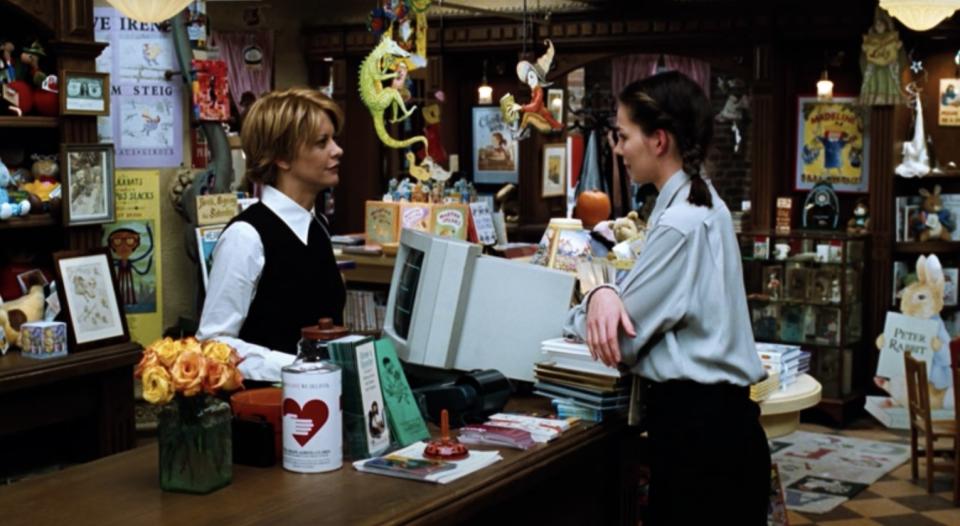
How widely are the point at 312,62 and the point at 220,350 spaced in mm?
9261

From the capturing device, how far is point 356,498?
2404 millimetres

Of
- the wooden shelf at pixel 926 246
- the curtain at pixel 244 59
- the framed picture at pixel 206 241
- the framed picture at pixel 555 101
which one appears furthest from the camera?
the framed picture at pixel 555 101

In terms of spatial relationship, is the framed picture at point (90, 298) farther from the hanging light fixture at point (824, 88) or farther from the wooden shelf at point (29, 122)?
the hanging light fixture at point (824, 88)

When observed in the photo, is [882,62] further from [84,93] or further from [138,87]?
[84,93]

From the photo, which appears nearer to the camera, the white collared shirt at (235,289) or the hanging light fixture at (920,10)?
the white collared shirt at (235,289)

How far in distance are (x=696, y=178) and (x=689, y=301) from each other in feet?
1.01

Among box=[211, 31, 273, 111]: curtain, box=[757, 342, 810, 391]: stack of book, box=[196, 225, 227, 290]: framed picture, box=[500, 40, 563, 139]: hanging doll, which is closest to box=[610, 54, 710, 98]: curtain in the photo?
box=[211, 31, 273, 111]: curtain

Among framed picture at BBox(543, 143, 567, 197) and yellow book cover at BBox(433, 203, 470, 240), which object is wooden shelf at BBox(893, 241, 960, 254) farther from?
yellow book cover at BBox(433, 203, 470, 240)

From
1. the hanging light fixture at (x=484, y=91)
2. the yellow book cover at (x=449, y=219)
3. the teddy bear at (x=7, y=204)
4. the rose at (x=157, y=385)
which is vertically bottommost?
the rose at (x=157, y=385)

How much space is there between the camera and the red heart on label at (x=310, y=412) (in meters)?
2.51

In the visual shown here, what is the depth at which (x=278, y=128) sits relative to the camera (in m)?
3.12

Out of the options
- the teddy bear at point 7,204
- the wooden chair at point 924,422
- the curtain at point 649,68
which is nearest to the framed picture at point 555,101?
the curtain at point 649,68

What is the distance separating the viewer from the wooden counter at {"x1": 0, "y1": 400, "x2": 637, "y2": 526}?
7.55 feet

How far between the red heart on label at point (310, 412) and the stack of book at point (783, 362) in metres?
1.71
